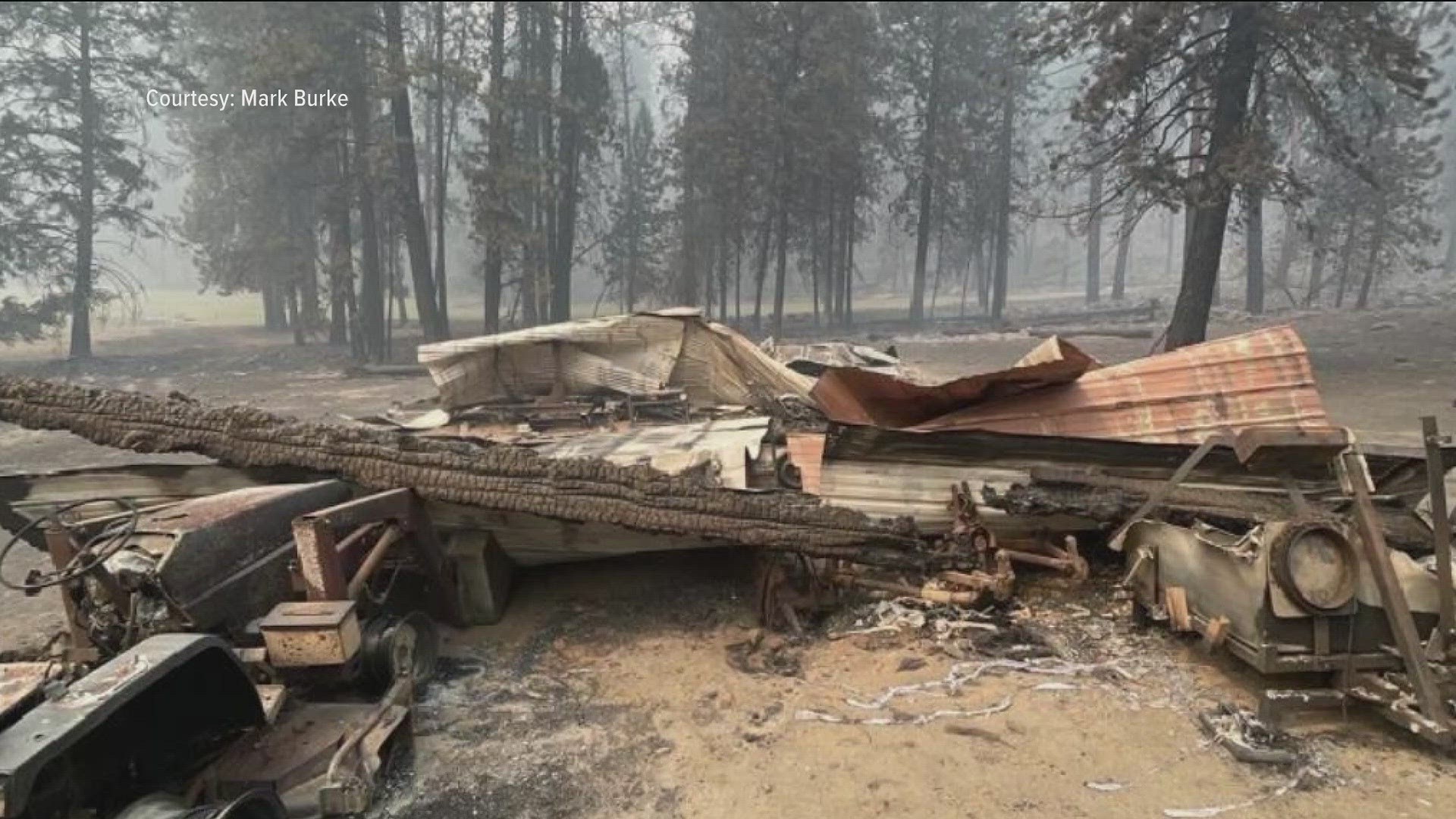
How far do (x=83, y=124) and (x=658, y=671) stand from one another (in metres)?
25.1

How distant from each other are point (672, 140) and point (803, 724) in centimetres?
2611

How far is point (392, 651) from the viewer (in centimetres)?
416

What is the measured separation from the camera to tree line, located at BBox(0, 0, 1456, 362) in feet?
49.7

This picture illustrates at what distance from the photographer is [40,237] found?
21.0 meters

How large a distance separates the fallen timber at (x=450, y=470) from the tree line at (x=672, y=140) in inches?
493

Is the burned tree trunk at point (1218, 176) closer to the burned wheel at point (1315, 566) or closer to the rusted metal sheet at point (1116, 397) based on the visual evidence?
the rusted metal sheet at point (1116, 397)

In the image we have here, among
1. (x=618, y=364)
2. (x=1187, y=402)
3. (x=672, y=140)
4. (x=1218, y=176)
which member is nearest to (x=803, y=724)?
(x=1187, y=402)

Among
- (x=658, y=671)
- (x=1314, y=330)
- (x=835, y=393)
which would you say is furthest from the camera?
(x=1314, y=330)

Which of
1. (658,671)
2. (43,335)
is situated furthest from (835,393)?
(43,335)

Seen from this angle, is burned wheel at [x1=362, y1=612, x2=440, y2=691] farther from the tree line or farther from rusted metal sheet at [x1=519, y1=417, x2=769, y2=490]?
the tree line

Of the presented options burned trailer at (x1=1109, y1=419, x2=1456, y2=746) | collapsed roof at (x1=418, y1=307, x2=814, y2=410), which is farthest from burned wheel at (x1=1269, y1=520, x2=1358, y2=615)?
collapsed roof at (x1=418, y1=307, x2=814, y2=410)

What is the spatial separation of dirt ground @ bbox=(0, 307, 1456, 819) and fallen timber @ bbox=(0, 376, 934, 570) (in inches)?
27.3

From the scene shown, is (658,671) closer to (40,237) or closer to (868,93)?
(40,237)

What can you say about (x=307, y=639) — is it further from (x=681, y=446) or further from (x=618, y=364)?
(x=618, y=364)
